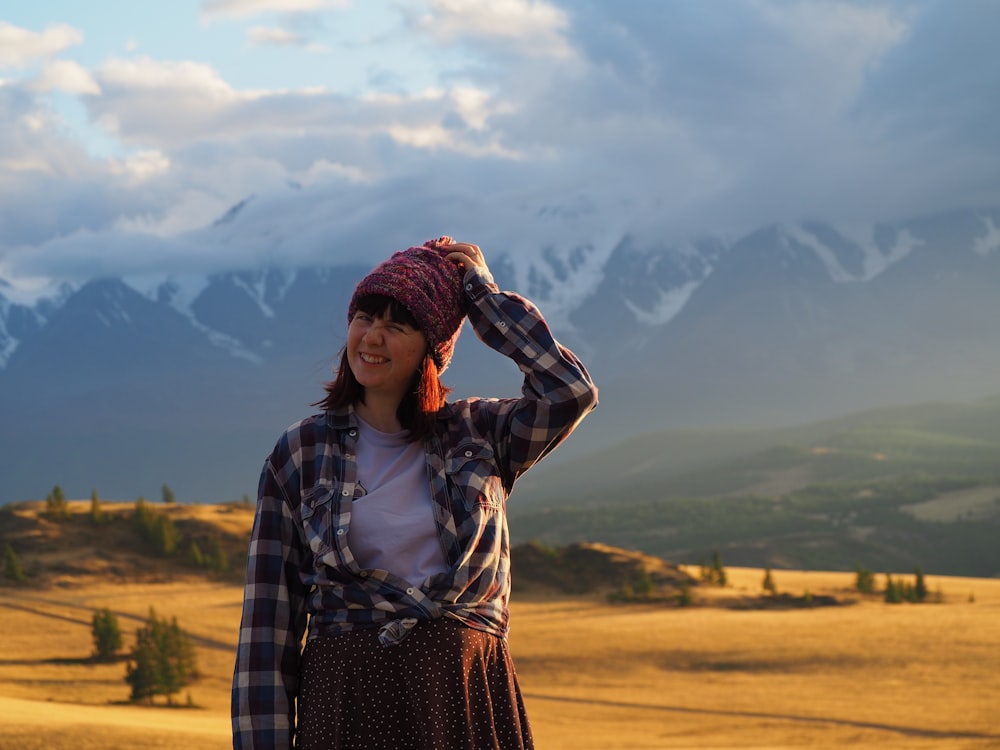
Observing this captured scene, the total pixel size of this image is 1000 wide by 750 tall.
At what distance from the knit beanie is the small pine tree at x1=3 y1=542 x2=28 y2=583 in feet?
88.3

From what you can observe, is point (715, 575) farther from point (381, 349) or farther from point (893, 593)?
point (381, 349)

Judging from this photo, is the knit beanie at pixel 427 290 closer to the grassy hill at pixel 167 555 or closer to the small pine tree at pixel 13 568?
the small pine tree at pixel 13 568

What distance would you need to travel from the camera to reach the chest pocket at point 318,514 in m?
3.01

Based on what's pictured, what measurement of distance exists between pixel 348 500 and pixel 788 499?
102 m

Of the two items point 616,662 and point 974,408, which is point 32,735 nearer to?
point 616,662

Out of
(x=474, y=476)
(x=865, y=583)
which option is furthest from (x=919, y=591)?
(x=474, y=476)

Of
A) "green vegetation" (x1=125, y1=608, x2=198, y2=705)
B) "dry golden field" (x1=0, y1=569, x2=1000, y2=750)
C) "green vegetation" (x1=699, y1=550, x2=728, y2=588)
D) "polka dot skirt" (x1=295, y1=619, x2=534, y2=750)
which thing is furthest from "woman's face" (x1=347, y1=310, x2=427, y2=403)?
"green vegetation" (x1=699, y1=550, x2=728, y2=588)

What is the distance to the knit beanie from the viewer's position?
3.18 metres

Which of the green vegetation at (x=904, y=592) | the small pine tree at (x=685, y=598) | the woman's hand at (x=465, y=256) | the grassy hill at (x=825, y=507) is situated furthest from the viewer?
the grassy hill at (x=825, y=507)

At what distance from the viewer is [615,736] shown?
16.7m

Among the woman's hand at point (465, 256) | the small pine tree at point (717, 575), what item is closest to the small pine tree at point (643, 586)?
the small pine tree at point (717, 575)

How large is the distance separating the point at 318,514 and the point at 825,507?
9408cm

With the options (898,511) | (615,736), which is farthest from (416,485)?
(898,511)

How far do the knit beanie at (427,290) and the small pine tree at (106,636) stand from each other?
20112mm
